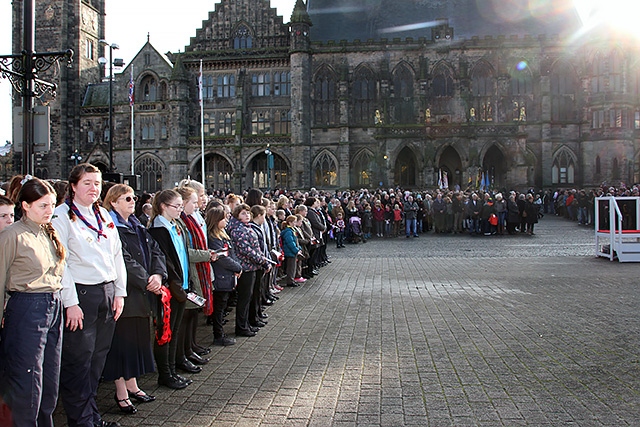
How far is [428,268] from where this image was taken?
49.8 feet

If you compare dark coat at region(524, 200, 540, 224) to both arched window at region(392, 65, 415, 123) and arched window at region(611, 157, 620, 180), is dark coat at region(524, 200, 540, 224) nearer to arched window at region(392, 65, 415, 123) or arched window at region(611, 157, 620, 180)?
arched window at region(611, 157, 620, 180)

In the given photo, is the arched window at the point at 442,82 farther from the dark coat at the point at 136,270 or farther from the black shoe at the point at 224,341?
the dark coat at the point at 136,270

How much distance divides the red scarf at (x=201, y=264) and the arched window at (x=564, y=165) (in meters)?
41.3

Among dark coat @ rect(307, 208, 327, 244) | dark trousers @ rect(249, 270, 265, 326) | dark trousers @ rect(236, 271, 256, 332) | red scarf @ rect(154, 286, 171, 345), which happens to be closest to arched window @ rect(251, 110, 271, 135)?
dark coat @ rect(307, 208, 327, 244)

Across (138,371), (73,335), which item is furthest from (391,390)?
(73,335)

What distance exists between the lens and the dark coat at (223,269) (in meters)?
7.42

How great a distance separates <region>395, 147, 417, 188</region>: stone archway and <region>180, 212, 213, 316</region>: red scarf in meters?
38.5

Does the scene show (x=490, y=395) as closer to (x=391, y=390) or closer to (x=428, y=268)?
(x=391, y=390)

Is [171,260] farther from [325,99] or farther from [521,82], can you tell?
[521,82]

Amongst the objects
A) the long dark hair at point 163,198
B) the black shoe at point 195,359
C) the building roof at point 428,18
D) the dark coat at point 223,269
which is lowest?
the black shoe at point 195,359

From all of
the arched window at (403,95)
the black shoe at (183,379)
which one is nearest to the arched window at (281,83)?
the arched window at (403,95)

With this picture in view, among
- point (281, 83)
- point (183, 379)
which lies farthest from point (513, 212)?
point (281, 83)

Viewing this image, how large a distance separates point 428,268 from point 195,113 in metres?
34.8

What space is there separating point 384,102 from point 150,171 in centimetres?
1896
